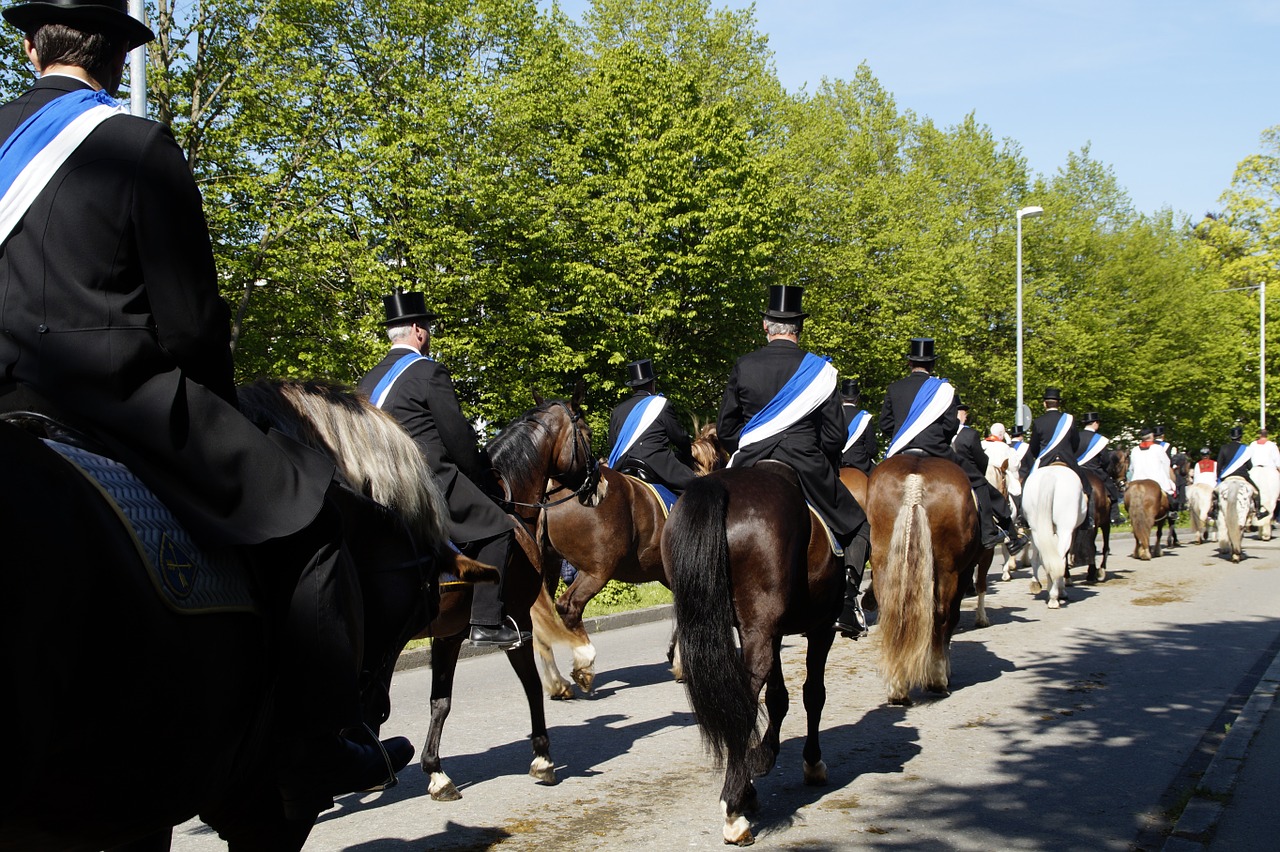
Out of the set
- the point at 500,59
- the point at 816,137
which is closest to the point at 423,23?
the point at 500,59

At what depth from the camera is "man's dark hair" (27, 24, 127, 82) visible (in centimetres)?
255

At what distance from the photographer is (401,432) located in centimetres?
384

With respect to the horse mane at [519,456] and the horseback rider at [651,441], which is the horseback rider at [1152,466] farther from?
the horse mane at [519,456]

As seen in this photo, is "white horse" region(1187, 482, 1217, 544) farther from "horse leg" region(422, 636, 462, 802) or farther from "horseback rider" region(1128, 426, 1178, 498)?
"horse leg" region(422, 636, 462, 802)

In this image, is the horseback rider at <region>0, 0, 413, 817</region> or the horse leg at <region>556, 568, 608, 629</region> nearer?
the horseback rider at <region>0, 0, 413, 817</region>

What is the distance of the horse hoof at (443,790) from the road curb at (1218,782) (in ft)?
11.5

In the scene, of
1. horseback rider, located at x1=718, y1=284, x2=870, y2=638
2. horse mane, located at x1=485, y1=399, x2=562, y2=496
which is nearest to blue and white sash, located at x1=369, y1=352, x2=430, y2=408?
horse mane, located at x1=485, y1=399, x2=562, y2=496

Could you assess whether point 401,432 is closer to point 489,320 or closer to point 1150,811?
point 1150,811

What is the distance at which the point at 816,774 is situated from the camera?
632 cm

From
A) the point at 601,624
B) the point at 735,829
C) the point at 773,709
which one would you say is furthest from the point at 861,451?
the point at 735,829

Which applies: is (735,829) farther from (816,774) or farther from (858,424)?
(858,424)

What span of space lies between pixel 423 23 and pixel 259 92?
5779 mm

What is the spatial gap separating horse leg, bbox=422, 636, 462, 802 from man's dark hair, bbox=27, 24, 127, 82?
417 cm

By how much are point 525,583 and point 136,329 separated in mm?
4644
